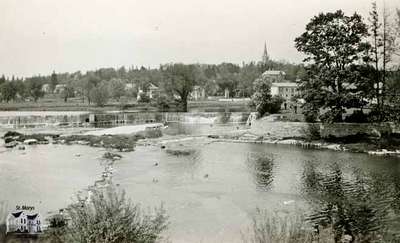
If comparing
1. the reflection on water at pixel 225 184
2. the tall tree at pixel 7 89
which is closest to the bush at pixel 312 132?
the reflection on water at pixel 225 184

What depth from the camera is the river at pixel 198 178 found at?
940 centimetres

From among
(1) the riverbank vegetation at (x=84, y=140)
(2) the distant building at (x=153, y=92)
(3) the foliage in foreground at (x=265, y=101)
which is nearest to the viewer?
(1) the riverbank vegetation at (x=84, y=140)

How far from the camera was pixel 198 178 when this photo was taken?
1341 cm

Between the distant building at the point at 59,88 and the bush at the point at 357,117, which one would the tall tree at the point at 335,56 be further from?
the distant building at the point at 59,88

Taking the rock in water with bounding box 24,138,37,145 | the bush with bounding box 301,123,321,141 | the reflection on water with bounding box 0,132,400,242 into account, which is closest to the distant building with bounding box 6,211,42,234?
the reflection on water with bounding box 0,132,400,242

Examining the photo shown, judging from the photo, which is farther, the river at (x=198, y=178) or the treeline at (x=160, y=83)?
the treeline at (x=160, y=83)

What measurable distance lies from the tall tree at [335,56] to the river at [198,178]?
9.76 ft

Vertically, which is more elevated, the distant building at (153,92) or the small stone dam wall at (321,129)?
the distant building at (153,92)

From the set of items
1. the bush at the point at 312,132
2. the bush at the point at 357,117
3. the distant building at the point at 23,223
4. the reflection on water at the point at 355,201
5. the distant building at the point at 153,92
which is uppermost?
the distant building at the point at 153,92

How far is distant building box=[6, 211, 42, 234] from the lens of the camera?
7.36 metres

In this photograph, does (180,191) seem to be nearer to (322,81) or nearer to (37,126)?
(322,81)

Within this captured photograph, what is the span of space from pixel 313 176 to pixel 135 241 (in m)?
8.76

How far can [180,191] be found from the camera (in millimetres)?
11641

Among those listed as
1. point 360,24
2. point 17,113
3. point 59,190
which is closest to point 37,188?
point 59,190
